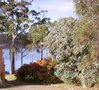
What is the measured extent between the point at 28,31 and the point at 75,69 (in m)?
10.3

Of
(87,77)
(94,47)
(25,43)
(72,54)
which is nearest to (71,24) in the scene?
(72,54)

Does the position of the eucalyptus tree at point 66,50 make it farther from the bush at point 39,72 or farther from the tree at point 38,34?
the tree at point 38,34

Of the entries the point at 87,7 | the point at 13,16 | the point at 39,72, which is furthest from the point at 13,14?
the point at 87,7

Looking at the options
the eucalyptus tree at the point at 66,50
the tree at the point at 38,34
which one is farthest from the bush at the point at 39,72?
the tree at the point at 38,34

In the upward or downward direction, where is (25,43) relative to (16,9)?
downward

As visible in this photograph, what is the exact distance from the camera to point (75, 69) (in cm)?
2388

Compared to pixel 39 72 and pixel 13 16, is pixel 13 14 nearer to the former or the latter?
pixel 13 16

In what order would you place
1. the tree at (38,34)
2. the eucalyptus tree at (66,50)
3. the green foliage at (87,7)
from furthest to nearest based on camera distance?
the tree at (38,34) → the eucalyptus tree at (66,50) → the green foliage at (87,7)

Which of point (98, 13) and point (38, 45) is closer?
point (98, 13)

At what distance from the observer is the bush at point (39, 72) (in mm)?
25125

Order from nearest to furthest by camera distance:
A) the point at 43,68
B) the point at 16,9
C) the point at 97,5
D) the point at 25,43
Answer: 1. the point at 97,5
2. the point at 43,68
3. the point at 16,9
4. the point at 25,43

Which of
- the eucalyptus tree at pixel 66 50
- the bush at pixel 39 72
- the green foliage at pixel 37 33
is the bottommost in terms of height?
the bush at pixel 39 72

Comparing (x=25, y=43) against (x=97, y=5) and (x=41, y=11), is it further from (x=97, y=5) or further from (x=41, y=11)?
(x=97, y=5)

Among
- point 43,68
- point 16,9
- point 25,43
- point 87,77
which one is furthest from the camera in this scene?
point 25,43
